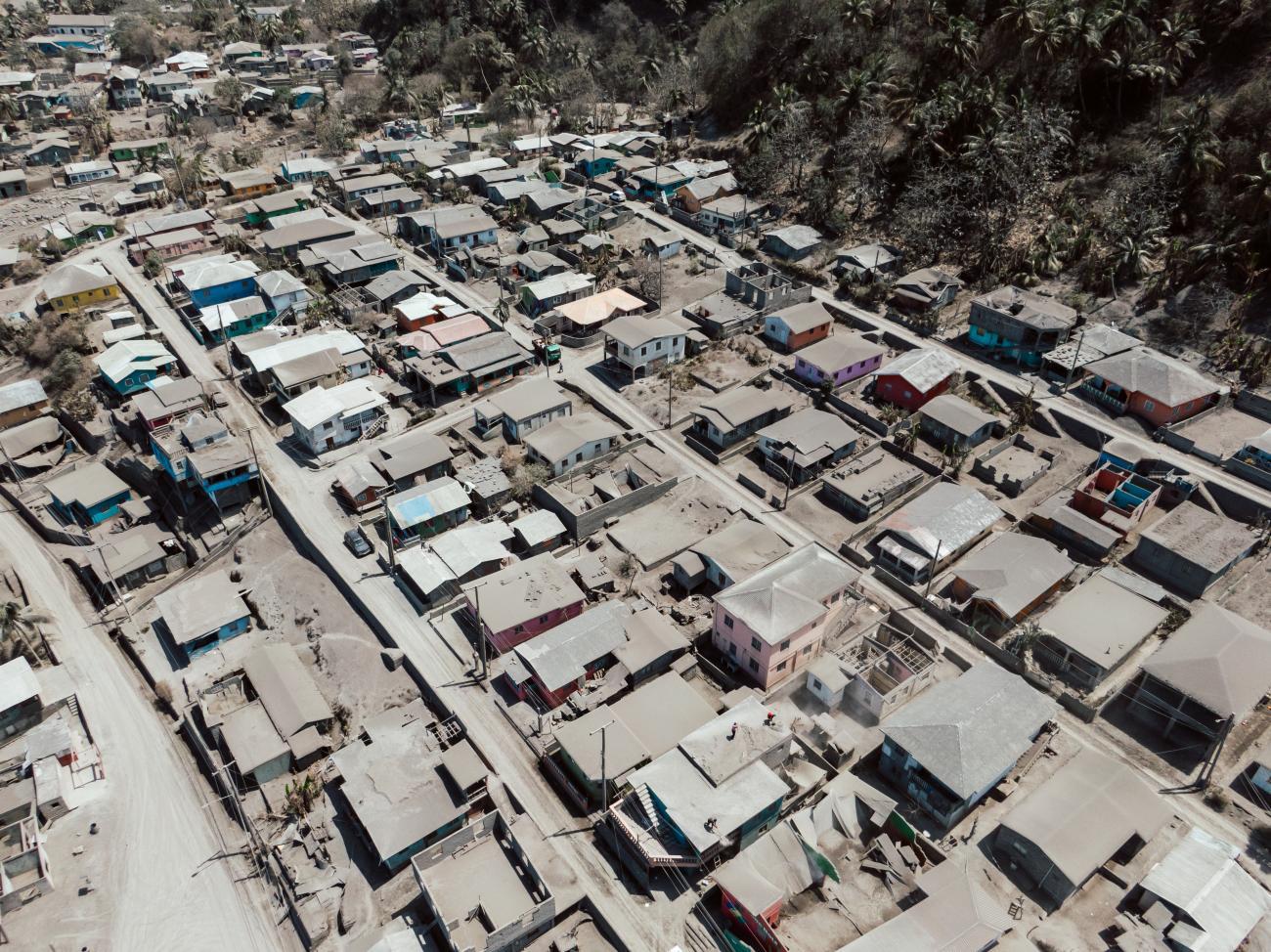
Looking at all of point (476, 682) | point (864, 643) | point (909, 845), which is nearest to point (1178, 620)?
point (864, 643)

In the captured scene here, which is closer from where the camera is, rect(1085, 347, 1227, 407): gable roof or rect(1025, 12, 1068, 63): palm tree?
rect(1085, 347, 1227, 407): gable roof

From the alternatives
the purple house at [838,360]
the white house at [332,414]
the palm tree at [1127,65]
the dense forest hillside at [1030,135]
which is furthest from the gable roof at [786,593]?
the palm tree at [1127,65]

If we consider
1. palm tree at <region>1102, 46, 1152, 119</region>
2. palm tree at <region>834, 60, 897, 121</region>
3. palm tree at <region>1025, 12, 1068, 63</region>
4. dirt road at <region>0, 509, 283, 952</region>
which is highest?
palm tree at <region>1025, 12, 1068, 63</region>

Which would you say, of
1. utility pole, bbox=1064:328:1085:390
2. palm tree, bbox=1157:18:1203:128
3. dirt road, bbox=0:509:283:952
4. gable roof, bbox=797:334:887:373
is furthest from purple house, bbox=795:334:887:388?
dirt road, bbox=0:509:283:952

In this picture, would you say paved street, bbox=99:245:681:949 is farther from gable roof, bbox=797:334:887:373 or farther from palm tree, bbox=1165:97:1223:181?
palm tree, bbox=1165:97:1223:181

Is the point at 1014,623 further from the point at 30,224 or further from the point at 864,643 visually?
the point at 30,224

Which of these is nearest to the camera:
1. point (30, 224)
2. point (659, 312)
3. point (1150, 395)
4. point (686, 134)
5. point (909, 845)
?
point (909, 845)

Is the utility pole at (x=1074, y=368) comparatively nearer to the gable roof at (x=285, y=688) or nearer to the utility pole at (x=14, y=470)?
the gable roof at (x=285, y=688)
